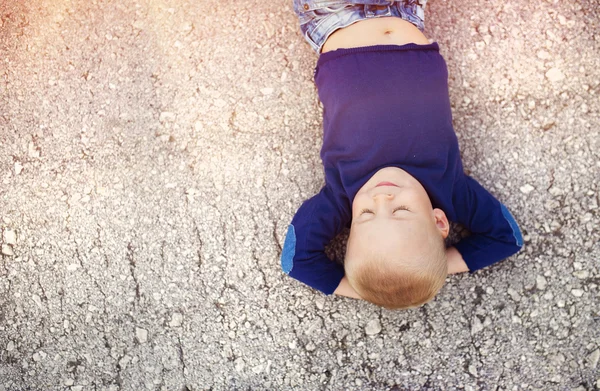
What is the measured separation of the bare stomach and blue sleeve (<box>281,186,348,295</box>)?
640mm

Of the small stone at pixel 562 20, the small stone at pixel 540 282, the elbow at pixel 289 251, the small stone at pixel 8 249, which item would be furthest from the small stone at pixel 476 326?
the small stone at pixel 8 249

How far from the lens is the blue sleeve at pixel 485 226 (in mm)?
1927

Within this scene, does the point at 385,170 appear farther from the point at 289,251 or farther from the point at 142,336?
the point at 142,336

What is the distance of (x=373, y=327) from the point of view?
82.8 inches

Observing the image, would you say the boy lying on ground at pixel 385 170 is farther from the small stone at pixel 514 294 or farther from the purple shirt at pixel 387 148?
the small stone at pixel 514 294

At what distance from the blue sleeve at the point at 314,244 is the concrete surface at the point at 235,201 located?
16 centimetres

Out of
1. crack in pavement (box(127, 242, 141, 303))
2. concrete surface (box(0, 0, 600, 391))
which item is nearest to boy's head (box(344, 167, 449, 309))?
concrete surface (box(0, 0, 600, 391))

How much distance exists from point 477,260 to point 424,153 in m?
0.50

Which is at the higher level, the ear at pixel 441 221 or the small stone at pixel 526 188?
the ear at pixel 441 221

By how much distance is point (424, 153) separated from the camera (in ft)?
6.17

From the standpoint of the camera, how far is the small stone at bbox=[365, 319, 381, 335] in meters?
2.10

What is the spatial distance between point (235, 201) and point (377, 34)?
3.05 ft

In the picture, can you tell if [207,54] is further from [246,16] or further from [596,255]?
[596,255]

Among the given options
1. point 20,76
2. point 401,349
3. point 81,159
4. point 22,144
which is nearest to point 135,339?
point 81,159
